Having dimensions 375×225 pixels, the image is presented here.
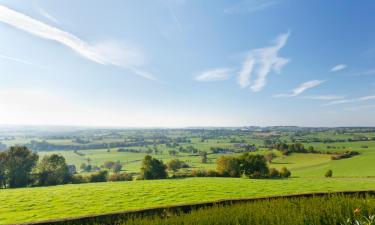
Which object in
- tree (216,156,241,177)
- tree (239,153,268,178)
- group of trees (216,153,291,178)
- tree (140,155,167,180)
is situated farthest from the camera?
tree (239,153,268,178)

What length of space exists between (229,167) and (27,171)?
30.1 meters

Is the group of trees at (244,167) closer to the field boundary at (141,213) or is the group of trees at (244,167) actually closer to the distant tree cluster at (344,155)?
the field boundary at (141,213)

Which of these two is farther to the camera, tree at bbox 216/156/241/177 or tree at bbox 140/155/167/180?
tree at bbox 216/156/241/177

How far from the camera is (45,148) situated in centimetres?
15362

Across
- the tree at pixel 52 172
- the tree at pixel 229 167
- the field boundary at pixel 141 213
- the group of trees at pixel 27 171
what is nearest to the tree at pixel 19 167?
the group of trees at pixel 27 171

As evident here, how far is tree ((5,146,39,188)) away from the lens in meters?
40.8

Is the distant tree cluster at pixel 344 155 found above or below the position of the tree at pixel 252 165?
below

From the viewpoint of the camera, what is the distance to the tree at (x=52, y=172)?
4066cm

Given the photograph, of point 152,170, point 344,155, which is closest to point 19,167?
point 152,170

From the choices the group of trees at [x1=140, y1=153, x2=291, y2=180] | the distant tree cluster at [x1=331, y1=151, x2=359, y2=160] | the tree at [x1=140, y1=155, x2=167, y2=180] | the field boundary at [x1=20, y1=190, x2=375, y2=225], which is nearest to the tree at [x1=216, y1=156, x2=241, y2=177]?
the group of trees at [x1=140, y1=153, x2=291, y2=180]

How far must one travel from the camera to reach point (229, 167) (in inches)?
1864

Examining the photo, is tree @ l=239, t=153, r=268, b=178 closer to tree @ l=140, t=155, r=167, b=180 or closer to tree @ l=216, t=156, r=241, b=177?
tree @ l=216, t=156, r=241, b=177

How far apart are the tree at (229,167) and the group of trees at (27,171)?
23367mm

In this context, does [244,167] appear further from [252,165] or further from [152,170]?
[152,170]
